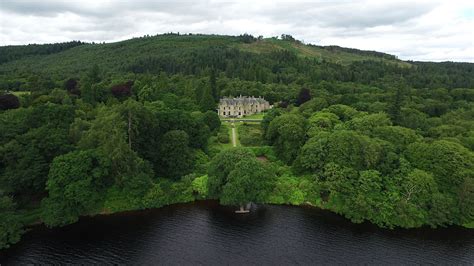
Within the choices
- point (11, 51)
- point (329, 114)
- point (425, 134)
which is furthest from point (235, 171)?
point (11, 51)

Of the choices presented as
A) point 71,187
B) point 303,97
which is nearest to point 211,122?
point 303,97

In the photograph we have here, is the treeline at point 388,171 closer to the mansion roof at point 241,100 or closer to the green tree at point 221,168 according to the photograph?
the green tree at point 221,168

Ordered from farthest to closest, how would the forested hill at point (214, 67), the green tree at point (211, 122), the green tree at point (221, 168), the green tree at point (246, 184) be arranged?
the forested hill at point (214, 67) < the green tree at point (211, 122) < the green tree at point (221, 168) < the green tree at point (246, 184)

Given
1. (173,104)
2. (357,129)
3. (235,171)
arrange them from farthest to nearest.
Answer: (173,104)
(357,129)
(235,171)

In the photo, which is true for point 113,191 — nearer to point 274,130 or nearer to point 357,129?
point 274,130

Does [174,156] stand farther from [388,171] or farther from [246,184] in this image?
[388,171]

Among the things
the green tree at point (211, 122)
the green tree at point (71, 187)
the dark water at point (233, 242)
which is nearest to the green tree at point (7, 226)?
the dark water at point (233, 242)

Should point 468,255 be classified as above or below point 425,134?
below
